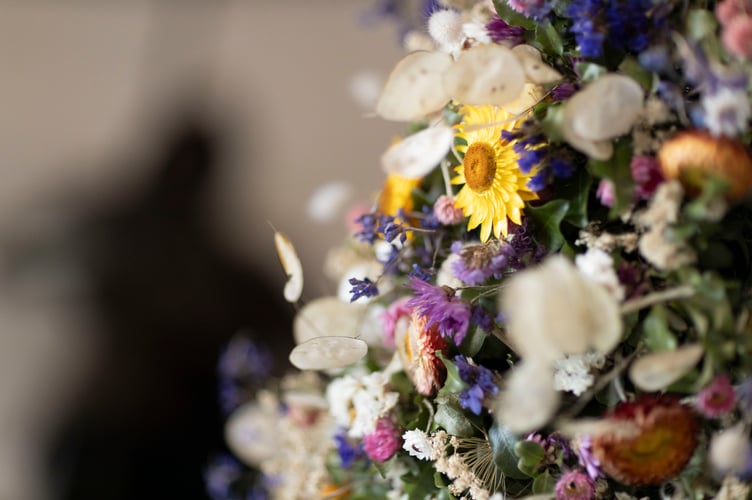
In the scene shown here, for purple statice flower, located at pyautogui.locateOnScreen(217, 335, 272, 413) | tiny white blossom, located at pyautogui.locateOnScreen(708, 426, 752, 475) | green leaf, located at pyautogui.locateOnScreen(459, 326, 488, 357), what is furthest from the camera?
purple statice flower, located at pyautogui.locateOnScreen(217, 335, 272, 413)

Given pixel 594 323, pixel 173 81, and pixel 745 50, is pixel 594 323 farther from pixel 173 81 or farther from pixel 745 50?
pixel 173 81

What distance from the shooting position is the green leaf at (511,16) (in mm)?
397

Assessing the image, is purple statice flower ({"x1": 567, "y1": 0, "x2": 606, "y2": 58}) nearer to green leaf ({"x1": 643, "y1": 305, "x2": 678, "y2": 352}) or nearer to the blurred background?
green leaf ({"x1": 643, "y1": 305, "x2": 678, "y2": 352})

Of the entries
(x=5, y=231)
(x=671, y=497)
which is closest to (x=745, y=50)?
(x=671, y=497)

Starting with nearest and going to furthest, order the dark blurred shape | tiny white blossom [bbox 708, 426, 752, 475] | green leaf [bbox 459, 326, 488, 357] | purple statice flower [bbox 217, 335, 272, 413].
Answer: tiny white blossom [bbox 708, 426, 752, 475] < green leaf [bbox 459, 326, 488, 357] < purple statice flower [bbox 217, 335, 272, 413] < the dark blurred shape

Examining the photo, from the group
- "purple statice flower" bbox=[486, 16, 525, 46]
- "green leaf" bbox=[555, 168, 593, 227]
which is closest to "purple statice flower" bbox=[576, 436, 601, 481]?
"green leaf" bbox=[555, 168, 593, 227]

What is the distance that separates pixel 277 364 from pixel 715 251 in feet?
3.63

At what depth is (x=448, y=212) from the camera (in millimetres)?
428

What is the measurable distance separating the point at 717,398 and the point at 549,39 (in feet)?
0.63

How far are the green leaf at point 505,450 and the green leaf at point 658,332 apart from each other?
95 mm

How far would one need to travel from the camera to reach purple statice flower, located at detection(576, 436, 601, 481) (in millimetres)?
350

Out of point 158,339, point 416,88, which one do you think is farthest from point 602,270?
point 158,339

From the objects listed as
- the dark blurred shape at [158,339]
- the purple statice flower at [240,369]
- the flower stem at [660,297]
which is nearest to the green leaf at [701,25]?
the flower stem at [660,297]

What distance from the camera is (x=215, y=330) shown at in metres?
1.31
